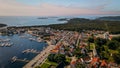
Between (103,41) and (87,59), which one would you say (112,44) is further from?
(87,59)

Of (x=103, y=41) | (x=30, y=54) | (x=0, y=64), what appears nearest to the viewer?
(x=0, y=64)

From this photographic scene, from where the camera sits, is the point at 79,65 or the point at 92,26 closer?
the point at 79,65

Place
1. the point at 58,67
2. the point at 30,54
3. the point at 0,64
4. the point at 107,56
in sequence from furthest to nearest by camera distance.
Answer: the point at 30,54
the point at 107,56
the point at 0,64
the point at 58,67

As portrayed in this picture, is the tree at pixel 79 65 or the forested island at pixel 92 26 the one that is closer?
Answer: the tree at pixel 79 65

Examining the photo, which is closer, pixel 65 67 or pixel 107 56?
pixel 65 67

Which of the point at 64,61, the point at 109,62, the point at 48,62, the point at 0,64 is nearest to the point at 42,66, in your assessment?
the point at 48,62

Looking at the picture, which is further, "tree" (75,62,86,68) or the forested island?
the forested island

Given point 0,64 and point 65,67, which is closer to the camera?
point 65,67

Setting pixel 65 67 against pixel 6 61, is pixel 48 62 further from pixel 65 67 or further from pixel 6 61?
pixel 6 61

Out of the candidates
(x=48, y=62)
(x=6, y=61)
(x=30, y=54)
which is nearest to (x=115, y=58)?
(x=48, y=62)
